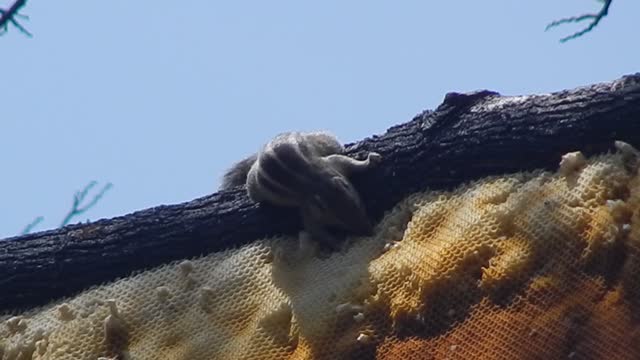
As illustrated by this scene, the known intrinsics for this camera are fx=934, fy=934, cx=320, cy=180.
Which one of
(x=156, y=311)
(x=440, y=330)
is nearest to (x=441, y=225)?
(x=440, y=330)

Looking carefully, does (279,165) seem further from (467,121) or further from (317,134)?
(467,121)

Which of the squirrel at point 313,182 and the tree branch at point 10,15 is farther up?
the tree branch at point 10,15

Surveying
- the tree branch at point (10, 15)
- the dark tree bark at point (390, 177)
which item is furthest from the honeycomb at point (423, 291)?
the tree branch at point (10, 15)

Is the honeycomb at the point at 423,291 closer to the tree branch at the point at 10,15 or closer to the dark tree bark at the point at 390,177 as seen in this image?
the dark tree bark at the point at 390,177

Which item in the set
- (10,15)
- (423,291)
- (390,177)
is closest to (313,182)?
(390,177)

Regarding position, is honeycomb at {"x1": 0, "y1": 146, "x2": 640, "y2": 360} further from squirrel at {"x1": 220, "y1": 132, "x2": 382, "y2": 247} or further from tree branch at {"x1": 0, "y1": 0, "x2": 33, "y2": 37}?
tree branch at {"x1": 0, "y1": 0, "x2": 33, "y2": 37}

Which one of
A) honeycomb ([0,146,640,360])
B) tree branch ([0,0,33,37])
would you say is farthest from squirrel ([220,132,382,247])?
tree branch ([0,0,33,37])

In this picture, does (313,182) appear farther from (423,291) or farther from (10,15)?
(10,15)
